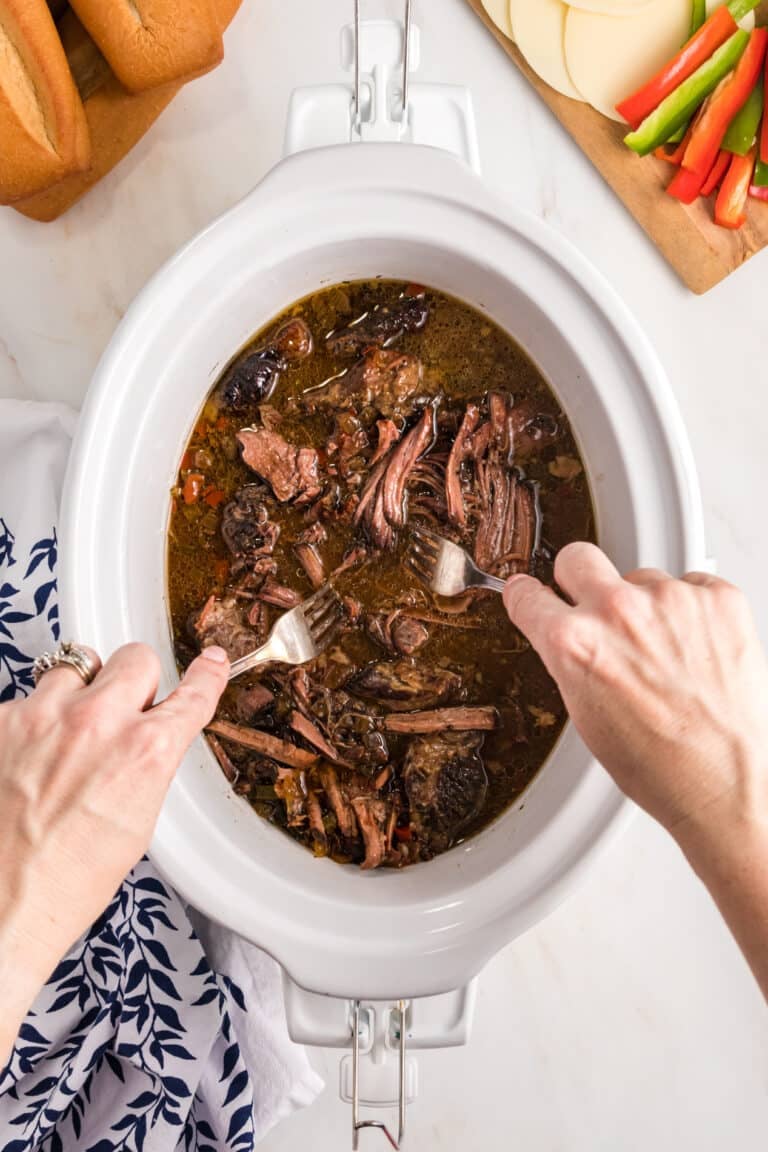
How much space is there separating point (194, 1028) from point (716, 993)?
1.15 meters

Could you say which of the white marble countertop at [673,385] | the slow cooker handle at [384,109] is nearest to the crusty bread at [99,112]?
the white marble countertop at [673,385]

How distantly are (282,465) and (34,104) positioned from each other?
832 mm

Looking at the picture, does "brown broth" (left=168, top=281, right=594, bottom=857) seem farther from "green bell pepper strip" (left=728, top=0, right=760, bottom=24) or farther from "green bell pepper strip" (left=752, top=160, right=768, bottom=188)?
"green bell pepper strip" (left=728, top=0, right=760, bottom=24)

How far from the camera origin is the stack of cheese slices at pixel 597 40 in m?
1.89

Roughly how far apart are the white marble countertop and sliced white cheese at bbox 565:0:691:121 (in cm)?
11

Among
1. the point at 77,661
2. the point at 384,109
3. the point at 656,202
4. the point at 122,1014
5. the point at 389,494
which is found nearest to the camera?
the point at 77,661

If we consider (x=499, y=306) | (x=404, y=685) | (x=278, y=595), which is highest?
(x=499, y=306)

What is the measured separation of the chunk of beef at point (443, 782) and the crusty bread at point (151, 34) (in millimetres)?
1362

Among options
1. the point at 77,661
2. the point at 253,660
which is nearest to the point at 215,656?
the point at 77,661

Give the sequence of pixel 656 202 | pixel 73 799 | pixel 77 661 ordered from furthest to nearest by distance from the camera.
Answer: pixel 656 202 → pixel 77 661 → pixel 73 799

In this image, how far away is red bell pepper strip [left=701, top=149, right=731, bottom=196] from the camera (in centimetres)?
193

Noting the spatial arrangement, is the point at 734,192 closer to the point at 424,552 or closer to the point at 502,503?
the point at 502,503

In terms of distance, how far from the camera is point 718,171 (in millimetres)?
1929

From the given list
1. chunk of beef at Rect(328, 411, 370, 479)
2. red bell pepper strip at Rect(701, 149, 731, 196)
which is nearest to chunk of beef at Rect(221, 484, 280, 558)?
chunk of beef at Rect(328, 411, 370, 479)
